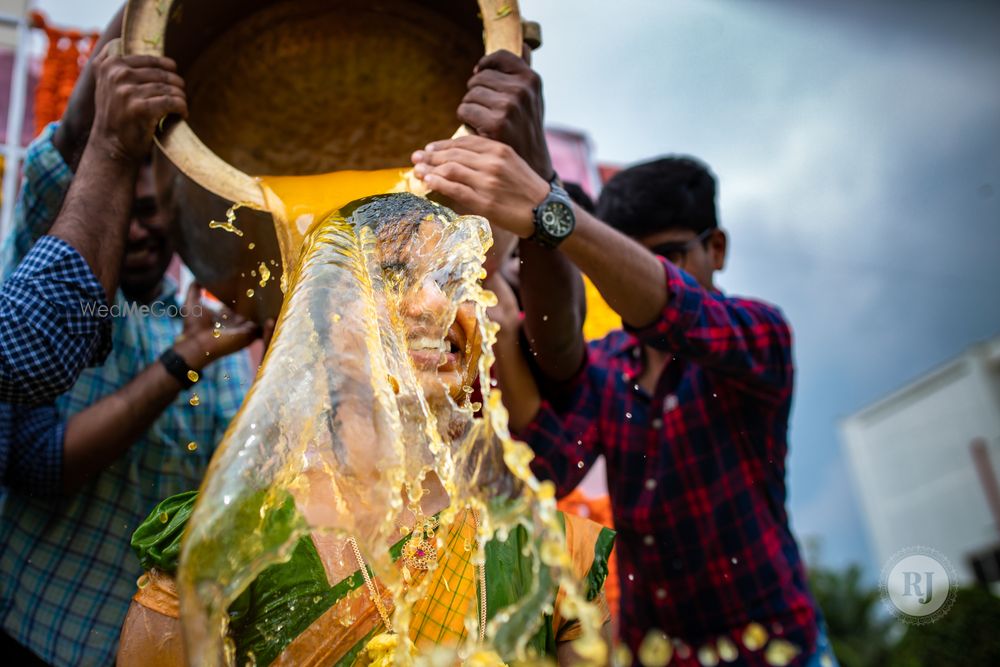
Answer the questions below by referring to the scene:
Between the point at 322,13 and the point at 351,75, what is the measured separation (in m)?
0.13

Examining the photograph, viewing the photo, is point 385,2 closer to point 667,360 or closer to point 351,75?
point 351,75

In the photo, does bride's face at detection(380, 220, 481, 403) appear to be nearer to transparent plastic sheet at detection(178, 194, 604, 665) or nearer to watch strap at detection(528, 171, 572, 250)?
transparent plastic sheet at detection(178, 194, 604, 665)

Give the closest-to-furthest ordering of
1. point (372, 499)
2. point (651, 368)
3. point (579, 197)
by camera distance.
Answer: point (372, 499), point (651, 368), point (579, 197)

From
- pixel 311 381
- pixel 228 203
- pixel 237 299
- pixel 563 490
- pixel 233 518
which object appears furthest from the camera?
pixel 563 490

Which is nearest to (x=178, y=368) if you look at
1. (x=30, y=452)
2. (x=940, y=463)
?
(x=30, y=452)

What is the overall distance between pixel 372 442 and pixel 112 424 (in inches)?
36.3

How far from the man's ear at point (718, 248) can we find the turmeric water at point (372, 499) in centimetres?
109

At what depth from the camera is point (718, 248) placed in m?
2.26

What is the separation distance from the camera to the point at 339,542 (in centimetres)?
114

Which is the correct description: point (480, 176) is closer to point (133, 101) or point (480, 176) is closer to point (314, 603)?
point (133, 101)

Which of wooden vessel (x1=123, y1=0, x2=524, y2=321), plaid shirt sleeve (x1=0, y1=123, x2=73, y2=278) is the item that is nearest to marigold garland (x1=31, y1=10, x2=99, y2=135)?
plaid shirt sleeve (x1=0, y1=123, x2=73, y2=278)

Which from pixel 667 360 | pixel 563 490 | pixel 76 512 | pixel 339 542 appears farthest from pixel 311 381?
pixel 667 360

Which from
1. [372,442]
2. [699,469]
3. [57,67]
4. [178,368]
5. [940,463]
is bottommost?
[940,463]

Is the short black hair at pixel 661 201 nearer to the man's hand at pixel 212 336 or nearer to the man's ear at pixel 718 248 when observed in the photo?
the man's ear at pixel 718 248
